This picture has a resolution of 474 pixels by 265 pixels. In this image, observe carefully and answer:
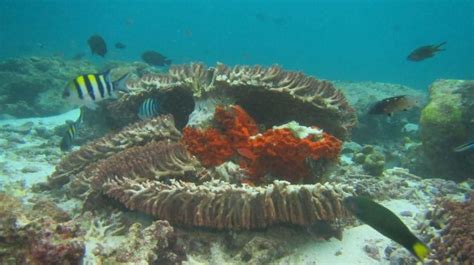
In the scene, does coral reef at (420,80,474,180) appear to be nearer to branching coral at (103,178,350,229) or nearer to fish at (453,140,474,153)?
fish at (453,140,474,153)

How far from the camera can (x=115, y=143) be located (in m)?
6.12

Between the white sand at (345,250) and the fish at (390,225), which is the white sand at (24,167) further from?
the fish at (390,225)

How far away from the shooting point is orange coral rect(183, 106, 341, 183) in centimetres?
470

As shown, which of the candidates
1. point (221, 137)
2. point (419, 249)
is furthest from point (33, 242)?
point (221, 137)

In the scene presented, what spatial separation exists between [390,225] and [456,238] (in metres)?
1.54

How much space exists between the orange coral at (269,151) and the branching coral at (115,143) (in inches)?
30.3

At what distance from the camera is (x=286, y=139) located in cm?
469

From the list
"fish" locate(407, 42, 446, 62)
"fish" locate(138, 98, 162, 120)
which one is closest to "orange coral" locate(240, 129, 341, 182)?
"fish" locate(138, 98, 162, 120)

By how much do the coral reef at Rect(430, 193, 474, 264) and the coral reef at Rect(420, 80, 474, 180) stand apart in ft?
15.6

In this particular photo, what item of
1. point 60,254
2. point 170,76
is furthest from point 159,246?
point 170,76

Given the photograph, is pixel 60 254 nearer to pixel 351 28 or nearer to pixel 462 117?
pixel 462 117

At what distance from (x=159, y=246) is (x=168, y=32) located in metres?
158

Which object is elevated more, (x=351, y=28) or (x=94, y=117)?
(x=351, y=28)

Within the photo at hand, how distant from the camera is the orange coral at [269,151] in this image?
470 centimetres
